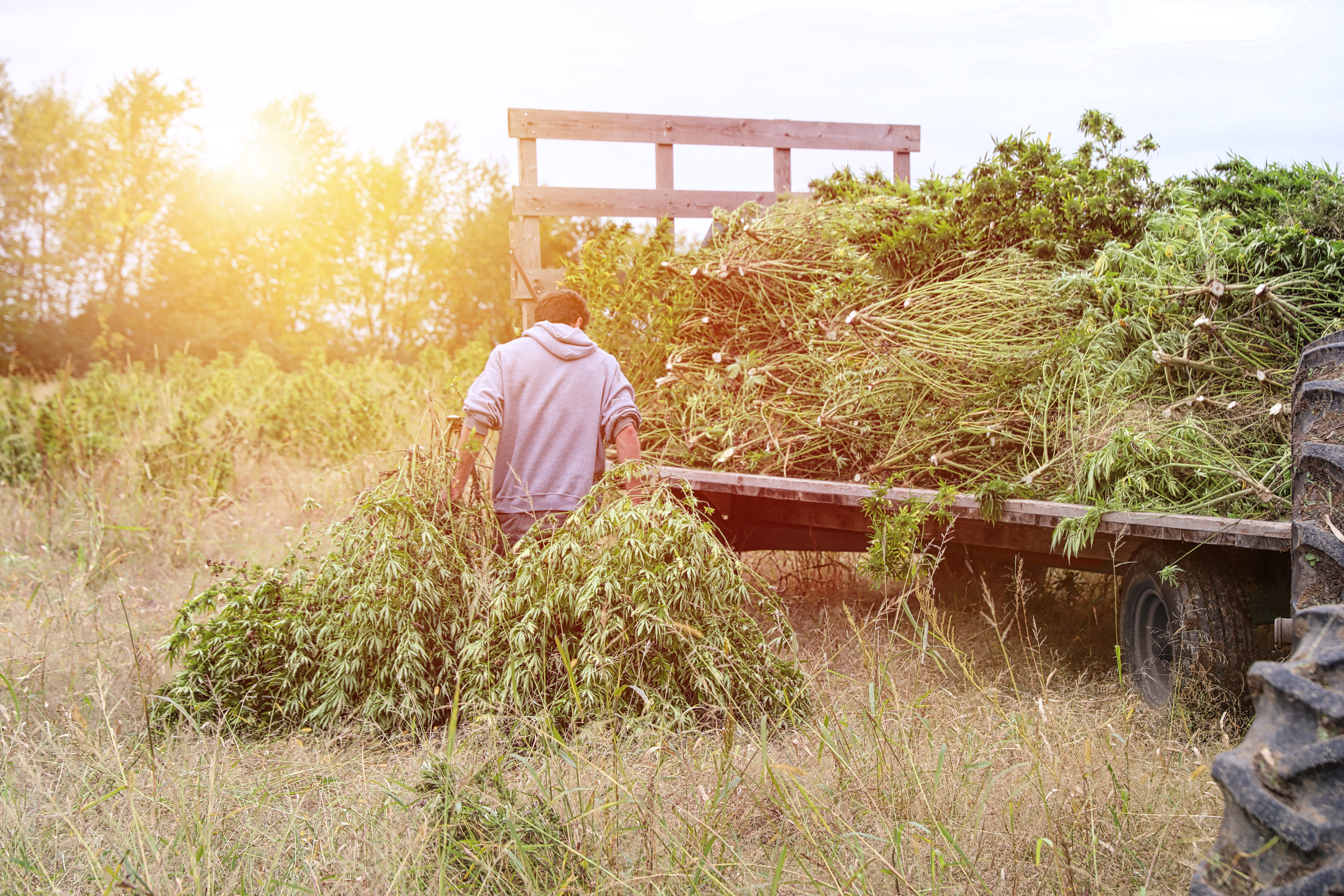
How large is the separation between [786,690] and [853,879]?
1350 mm

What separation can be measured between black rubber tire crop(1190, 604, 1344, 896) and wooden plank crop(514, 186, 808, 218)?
603 cm

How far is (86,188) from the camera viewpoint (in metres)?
31.8

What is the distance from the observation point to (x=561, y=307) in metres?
4.74

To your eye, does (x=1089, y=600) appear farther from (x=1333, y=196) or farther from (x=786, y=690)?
Answer: (x=786, y=690)

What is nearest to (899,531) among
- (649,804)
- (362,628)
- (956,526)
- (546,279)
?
(956,526)

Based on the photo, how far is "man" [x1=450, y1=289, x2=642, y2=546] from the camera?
4.50 meters

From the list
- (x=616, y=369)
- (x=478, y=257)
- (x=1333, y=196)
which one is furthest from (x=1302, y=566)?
(x=478, y=257)

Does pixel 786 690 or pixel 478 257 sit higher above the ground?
pixel 478 257

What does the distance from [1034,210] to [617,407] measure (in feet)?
7.70

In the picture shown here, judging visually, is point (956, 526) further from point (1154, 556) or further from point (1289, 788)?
point (1289, 788)

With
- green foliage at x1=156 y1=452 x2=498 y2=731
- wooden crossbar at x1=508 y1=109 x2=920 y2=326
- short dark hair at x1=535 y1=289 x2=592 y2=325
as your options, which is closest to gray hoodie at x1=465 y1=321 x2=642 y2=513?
short dark hair at x1=535 y1=289 x2=592 y2=325

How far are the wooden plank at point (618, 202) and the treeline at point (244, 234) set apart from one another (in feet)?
75.0

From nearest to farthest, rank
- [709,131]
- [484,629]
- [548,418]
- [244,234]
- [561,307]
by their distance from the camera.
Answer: [484,629] < [548,418] < [561,307] < [709,131] < [244,234]

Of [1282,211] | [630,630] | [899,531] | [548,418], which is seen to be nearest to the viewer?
[630,630]
